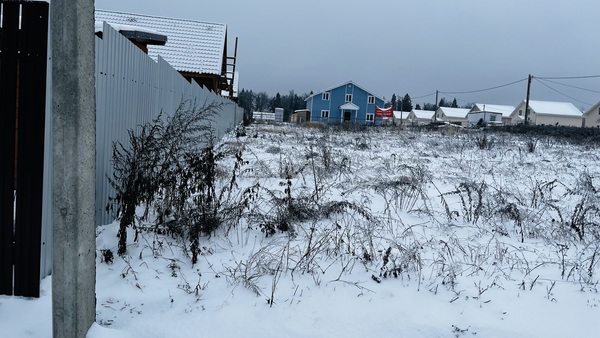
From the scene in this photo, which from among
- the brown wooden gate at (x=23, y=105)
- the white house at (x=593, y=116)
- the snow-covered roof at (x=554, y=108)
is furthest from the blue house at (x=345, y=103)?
the brown wooden gate at (x=23, y=105)

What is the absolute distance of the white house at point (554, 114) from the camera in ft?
221

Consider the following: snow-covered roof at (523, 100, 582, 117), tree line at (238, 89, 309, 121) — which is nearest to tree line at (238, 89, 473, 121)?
tree line at (238, 89, 309, 121)

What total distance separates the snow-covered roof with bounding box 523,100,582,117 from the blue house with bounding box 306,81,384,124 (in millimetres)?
26262

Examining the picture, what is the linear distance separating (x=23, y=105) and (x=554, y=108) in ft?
255

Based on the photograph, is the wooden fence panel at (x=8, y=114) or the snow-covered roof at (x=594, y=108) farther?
the snow-covered roof at (x=594, y=108)

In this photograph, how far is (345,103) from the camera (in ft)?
192

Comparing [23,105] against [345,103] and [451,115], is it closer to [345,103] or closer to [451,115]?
[345,103]

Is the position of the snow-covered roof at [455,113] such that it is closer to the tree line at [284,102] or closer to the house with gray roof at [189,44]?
the tree line at [284,102]

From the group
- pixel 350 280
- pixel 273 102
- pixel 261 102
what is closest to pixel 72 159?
pixel 350 280

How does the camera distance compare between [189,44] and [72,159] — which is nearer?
[72,159]

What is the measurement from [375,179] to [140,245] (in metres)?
4.39

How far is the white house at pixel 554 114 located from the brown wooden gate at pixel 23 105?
72540 mm

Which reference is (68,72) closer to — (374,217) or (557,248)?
(374,217)

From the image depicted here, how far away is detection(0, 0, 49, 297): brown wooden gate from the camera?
2.64 metres
